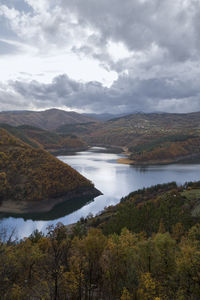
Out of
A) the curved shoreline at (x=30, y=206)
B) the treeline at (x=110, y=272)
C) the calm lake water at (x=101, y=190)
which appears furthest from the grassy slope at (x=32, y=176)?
the treeline at (x=110, y=272)

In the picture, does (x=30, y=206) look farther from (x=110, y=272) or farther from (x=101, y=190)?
(x=110, y=272)

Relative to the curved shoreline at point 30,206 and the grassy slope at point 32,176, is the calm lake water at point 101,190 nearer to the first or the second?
the curved shoreline at point 30,206

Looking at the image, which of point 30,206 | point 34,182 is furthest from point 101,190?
point 30,206

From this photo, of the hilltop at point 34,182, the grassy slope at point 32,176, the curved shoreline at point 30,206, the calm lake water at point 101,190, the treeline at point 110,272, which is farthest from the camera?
the grassy slope at point 32,176

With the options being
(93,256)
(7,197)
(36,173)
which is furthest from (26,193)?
(93,256)

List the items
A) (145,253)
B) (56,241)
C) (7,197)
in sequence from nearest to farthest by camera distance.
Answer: (145,253)
(56,241)
(7,197)

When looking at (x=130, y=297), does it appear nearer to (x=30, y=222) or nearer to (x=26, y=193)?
(x=30, y=222)

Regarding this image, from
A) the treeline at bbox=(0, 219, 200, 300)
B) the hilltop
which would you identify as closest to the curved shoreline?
the hilltop
